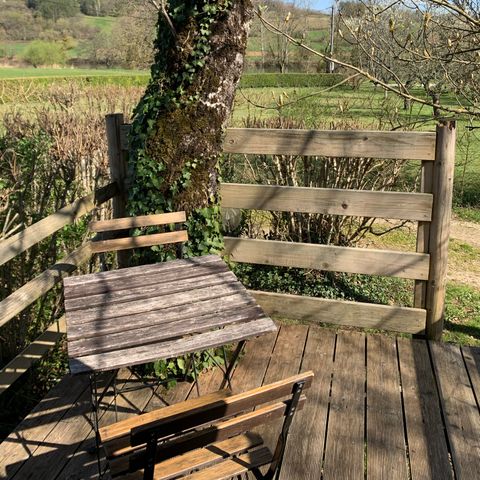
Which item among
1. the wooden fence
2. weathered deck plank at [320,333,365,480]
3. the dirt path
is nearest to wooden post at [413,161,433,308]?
the wooden fence

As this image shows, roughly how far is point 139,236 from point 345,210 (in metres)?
1.40

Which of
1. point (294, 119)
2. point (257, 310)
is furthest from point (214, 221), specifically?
point (294, 119)

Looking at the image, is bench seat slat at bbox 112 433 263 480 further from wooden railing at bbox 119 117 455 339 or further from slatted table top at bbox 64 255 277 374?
wooden railing at bbox 119 117 455 339

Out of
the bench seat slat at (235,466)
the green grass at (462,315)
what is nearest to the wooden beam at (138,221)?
the bench seat slat at (235,466)

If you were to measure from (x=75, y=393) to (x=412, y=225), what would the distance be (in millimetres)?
6032

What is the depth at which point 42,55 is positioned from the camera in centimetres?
6175

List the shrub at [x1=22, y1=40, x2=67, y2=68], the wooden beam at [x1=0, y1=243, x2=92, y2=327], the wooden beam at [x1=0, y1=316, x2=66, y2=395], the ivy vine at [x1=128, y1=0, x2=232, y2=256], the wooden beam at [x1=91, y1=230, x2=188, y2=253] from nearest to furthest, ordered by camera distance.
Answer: the wooden beam at [x1=0, y1=243, x2=92, y2=327] < the wooden beam at [x1=0, y1=316, x2=66, y2=395] < the wooden beam at [x1=91, y1=230, x2=188, y2=253] < the ivy vine at [x1=128, y1=0, x2=232, y2=256] < the shrub at [x1=22, y1=40, x2=67, y2=68]

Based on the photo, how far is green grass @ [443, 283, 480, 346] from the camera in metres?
4.69

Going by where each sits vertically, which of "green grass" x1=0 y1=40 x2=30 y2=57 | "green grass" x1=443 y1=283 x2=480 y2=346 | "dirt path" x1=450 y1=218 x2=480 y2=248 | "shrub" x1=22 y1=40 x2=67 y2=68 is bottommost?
"green grass" x1=443 y1=283 x2=480 y2=346

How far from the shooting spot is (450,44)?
354cm

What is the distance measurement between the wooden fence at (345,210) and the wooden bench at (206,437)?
1.52 meters

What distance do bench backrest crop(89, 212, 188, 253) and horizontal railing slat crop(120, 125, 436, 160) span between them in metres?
0.86

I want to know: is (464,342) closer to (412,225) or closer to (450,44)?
(450,44)

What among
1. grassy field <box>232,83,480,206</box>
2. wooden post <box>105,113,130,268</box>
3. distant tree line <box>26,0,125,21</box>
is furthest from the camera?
distant tree line <box>26,0,125,21</box>
